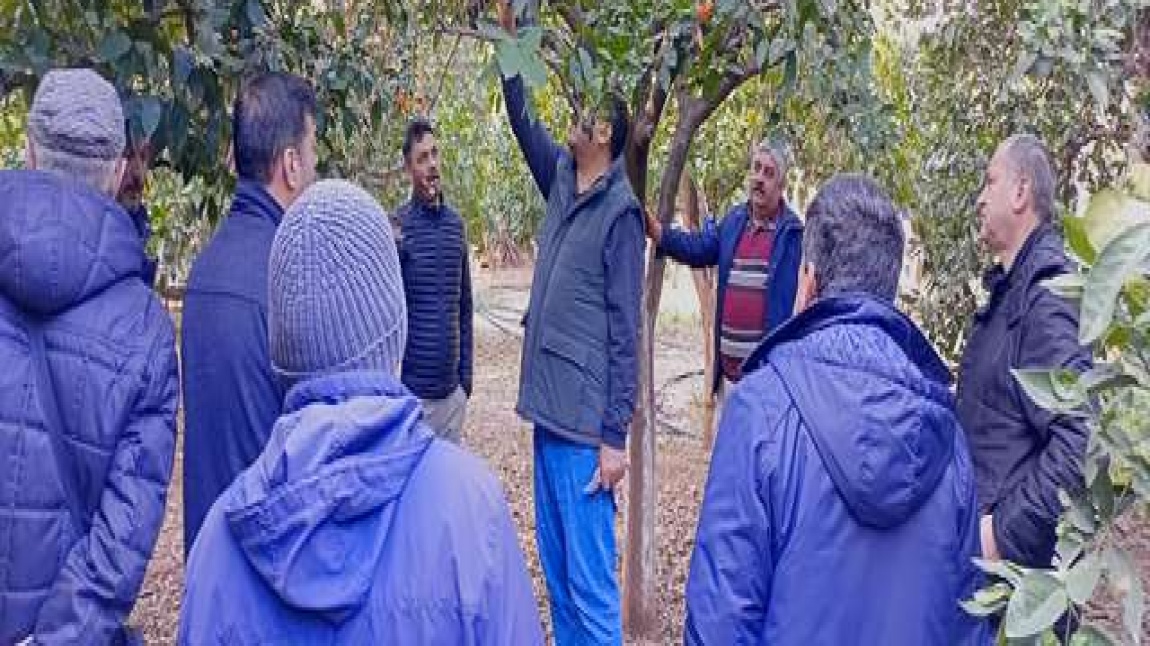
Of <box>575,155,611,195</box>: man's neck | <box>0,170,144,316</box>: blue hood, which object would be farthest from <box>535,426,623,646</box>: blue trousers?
<box>0,170,144,316</box>: blue hood

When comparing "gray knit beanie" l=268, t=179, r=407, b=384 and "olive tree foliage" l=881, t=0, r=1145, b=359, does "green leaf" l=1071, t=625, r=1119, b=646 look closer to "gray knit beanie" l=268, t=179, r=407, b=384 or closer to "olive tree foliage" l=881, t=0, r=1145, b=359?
"gray knit beanie" l=268, t=179, r=407, b=384

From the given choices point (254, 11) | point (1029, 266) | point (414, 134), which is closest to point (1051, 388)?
point (1029, 266)

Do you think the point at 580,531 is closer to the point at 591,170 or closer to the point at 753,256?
the point at 591,170

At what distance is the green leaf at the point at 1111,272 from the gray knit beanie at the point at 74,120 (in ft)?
5.87

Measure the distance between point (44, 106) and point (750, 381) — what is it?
1.39 metres

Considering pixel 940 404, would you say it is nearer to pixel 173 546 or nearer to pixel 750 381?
pixel 750 381

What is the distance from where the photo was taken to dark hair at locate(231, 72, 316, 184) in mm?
Result: 3049

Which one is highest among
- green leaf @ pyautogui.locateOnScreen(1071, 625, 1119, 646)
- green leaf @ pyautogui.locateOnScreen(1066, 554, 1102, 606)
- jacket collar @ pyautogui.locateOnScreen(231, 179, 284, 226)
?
jacket collar @ pyautogui.locateOnScreen(231, 179, 284, 226)

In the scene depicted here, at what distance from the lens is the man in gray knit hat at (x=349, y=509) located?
153 centimetres

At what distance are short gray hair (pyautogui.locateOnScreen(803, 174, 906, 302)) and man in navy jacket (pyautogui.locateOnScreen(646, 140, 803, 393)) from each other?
96.1 inches

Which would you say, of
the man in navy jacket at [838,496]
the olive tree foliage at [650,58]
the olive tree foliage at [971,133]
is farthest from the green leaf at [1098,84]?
the olive tree foliage at [971,133]

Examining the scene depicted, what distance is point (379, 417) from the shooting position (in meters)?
1.58

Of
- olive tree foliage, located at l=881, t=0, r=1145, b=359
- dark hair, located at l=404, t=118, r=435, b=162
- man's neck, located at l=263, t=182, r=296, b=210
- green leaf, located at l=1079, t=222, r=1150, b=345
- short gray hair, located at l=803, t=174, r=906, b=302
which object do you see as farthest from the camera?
olive tree foliage, located at l=881, t=0, r=1145, b=359

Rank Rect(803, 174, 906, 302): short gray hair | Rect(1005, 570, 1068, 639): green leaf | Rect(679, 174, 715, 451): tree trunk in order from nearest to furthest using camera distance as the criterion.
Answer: Rect(1005, 570, 1068, 639): green leaf < Rect(803, 174, 906, 302): short gray hair < Rect(679, 174, 715, 451): tree trunk
